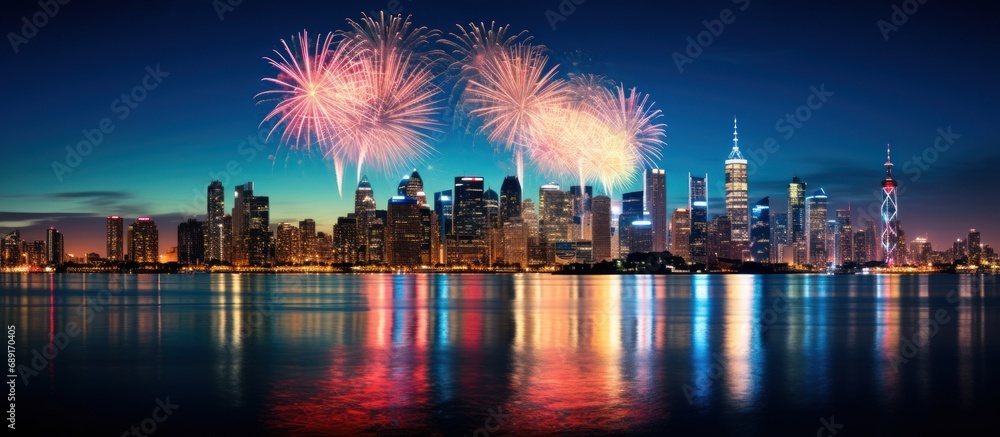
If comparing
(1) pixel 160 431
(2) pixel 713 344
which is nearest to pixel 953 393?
(2) pixel 713 344

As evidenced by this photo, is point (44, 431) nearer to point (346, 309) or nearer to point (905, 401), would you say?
point (905, 401)

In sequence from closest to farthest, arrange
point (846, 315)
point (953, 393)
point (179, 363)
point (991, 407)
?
point (991, 407), point (953, 393), point (179, 363), point (846, 315)

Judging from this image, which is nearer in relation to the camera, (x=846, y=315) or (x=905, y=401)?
(x=905, y=401)

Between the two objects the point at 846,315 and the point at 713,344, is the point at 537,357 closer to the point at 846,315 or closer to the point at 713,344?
the point at 713,344

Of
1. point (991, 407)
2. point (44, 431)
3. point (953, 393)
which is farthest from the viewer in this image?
point (953, 393)

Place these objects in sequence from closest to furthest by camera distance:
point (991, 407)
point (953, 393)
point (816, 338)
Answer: point (991, 407) → point (953, 393) → point (816, 338)

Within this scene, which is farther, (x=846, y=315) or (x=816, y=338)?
(x=846, y=315)

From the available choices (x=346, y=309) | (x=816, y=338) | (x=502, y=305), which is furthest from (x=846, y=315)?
(x=346, y=309)

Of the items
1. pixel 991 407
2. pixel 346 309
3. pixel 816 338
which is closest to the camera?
pixel 991 407
